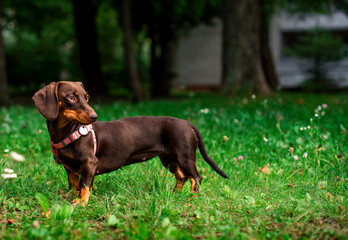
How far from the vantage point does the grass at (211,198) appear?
2971 mm

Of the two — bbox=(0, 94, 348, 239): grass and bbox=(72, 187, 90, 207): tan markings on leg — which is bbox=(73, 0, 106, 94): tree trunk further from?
bbox=(72, 187, 90, 207): tan markings on leg

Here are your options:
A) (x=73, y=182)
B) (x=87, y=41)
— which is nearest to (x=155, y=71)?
(x=87, y=41)

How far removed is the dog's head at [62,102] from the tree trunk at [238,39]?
8.75m

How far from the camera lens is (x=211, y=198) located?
12.0ft

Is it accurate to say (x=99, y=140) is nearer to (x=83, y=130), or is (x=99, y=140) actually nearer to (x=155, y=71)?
(x=83, y=130)

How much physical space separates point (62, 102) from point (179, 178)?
54.7 inches

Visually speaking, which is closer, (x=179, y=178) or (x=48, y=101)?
(x=48, y=101)

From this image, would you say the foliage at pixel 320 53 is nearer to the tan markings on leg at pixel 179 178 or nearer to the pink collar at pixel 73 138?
the tan markings on leg at pixel 179 178

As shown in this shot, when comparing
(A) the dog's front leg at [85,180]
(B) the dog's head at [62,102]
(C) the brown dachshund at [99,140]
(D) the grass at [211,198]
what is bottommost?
(D) the grass at [211,198]

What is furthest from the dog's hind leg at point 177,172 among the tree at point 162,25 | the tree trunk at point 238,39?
the tree at point 162,25

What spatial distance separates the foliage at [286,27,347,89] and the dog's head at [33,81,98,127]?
15200mm

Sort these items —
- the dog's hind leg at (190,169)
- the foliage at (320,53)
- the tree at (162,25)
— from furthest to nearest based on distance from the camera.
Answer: the foliage at (320,53)
the tree at (162,25)
the dog's hind leg at (190,169)

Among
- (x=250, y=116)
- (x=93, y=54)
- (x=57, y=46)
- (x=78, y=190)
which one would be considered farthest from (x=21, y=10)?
(x=78, y=190)

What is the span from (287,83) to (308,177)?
23.1 m
